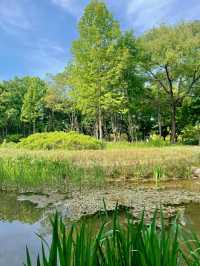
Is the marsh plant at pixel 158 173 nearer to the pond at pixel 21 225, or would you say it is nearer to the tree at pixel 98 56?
Answer: the pond at pixel 21 225

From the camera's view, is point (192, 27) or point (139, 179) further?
point (192, 27)

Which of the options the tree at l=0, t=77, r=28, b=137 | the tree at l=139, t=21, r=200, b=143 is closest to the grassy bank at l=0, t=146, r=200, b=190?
the tree at l=139, t=21, r=200, b=143

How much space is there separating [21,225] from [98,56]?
17.2m

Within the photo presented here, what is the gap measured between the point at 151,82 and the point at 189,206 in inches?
821

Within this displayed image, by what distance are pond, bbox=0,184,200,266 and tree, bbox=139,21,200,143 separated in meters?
17.9

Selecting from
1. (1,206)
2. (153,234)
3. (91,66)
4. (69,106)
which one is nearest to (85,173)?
(1,206)

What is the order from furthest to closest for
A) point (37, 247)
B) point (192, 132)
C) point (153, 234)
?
point (192, 132)
point (37, 247)
point (153, 234)

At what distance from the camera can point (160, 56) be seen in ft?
75.8

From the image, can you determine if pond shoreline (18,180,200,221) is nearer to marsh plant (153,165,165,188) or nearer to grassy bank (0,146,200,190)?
grassy bank (0,146,200,190)

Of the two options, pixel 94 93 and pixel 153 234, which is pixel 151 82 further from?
pixel 153 234

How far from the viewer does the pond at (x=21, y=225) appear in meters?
4.03

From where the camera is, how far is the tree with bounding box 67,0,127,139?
70.2 feet

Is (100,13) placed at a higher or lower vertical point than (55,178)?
higher

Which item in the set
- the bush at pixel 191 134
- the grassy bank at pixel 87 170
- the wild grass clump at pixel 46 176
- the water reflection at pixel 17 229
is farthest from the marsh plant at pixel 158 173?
the bush at pixel 191 134
